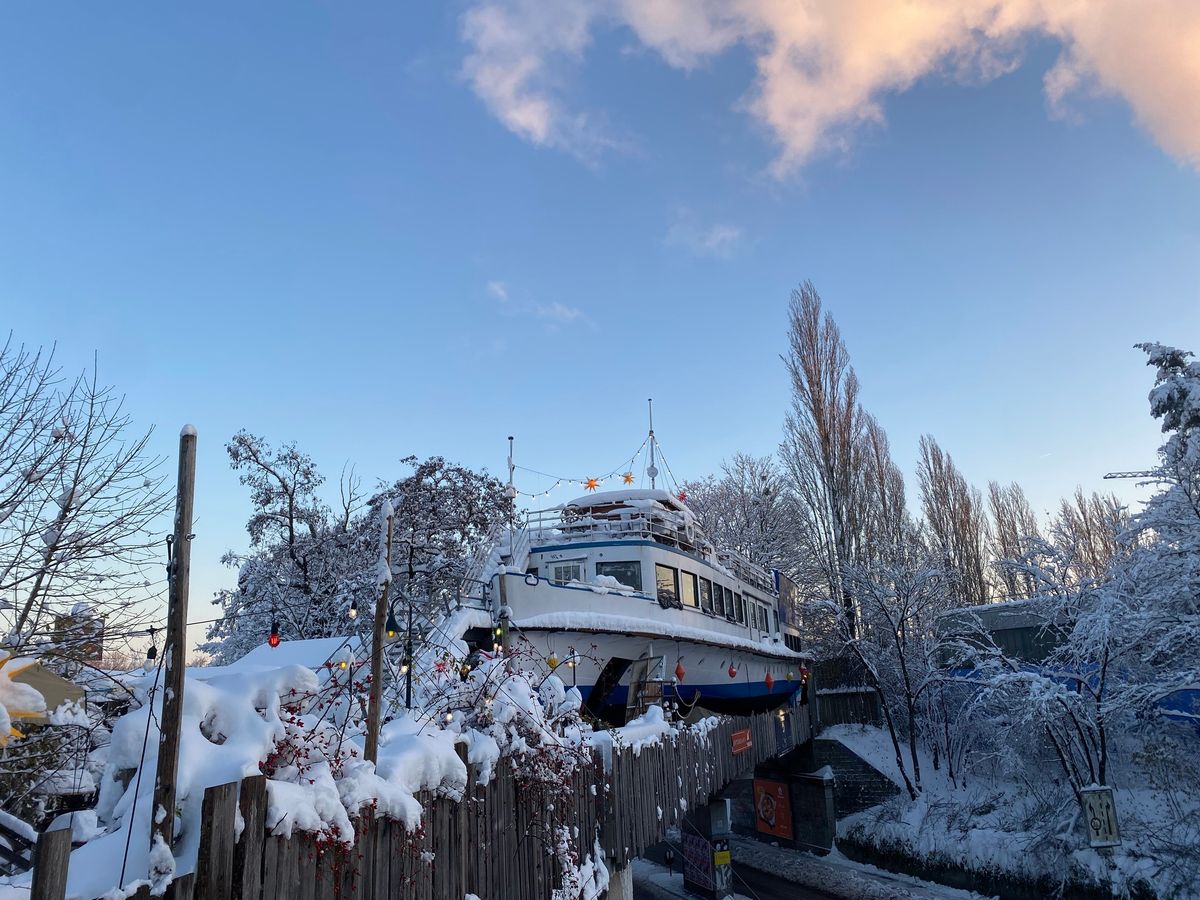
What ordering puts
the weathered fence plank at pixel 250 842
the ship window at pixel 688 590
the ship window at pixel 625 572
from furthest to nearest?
1. the ship window at pixel 688 590
2. the ship window at pixel 625 572
3. the weathered fence plank at pixel 250 842

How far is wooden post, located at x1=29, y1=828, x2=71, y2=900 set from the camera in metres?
2.57

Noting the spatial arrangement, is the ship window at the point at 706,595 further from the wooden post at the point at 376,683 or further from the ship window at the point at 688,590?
the wooden post at the point at 376,683

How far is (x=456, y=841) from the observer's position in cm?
558

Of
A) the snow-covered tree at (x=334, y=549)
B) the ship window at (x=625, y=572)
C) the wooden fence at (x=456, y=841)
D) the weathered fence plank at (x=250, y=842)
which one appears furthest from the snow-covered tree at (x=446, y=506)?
the weathered fence plank at (x=250, y=842)

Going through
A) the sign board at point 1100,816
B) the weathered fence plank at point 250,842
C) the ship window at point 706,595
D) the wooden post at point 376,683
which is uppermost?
the ship window at point 706,595

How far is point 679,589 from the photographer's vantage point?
1739 cm

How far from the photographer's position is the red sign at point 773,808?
2566 cm

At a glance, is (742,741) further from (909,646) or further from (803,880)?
(909,646)

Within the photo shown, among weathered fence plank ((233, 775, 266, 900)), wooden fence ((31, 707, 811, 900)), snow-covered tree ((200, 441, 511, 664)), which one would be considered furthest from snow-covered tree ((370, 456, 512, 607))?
weathered fence plank ((233, 775, 266, 900))

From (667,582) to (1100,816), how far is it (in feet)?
32.6

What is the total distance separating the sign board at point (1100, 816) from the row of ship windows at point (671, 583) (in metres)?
8.95

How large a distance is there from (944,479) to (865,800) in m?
21.3

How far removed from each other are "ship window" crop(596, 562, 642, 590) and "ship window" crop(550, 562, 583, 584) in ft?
2.06

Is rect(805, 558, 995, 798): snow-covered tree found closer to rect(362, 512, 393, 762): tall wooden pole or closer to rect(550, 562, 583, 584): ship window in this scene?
rect(550, 562, 583, 584): ship window
